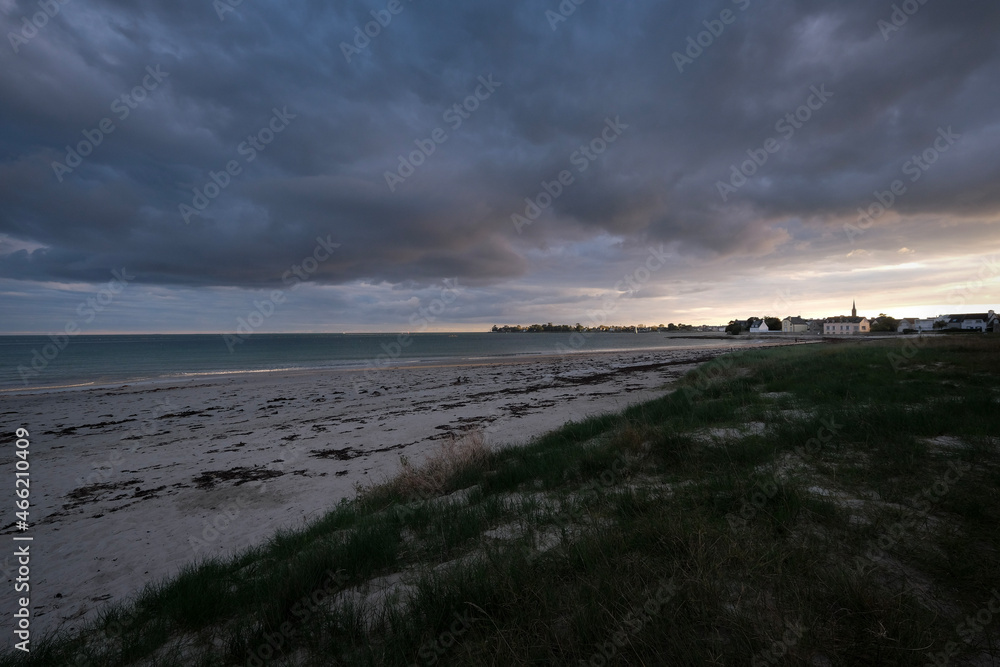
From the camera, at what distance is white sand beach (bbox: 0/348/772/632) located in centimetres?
680

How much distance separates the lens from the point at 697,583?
3.02 meters

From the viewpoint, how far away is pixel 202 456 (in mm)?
12773

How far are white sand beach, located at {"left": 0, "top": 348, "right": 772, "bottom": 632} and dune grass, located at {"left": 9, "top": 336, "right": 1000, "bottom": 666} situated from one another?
6.46ft

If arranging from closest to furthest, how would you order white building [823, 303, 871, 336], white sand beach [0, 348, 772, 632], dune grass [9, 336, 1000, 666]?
dune grass [9, 336, 1000, 666], white sand beach [0, 348, 772, 632], white building [823, 303, 871, 336]

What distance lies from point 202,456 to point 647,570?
1447 centimetres

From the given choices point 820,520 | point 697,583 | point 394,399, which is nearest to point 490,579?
point 697,583

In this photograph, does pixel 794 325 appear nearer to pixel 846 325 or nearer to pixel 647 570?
pixel 846 325

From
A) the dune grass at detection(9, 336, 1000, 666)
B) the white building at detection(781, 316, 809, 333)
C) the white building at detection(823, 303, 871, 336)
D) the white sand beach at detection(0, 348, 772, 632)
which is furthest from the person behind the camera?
the white building at detection(781, 316, 809, 333)

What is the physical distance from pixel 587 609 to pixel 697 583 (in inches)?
34.0

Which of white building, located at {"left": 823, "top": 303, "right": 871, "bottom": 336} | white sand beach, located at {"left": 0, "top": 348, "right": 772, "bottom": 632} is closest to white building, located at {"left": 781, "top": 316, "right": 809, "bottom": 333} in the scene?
white building, located at {"left": 823, "top": 303, "right": 871, "bottom": 336}

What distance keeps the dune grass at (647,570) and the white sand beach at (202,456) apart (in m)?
1.97

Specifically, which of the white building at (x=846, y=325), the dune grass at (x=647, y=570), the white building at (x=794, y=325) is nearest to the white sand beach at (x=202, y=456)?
the dune grass at (x=647, y=570)

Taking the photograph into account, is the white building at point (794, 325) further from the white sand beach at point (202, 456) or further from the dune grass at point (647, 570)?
the dune grass at point (647, 570)

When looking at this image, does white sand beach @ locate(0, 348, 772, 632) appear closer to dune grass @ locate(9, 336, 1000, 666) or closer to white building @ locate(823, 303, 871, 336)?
dune grass @ locate(9, 336, 1000, 666)
